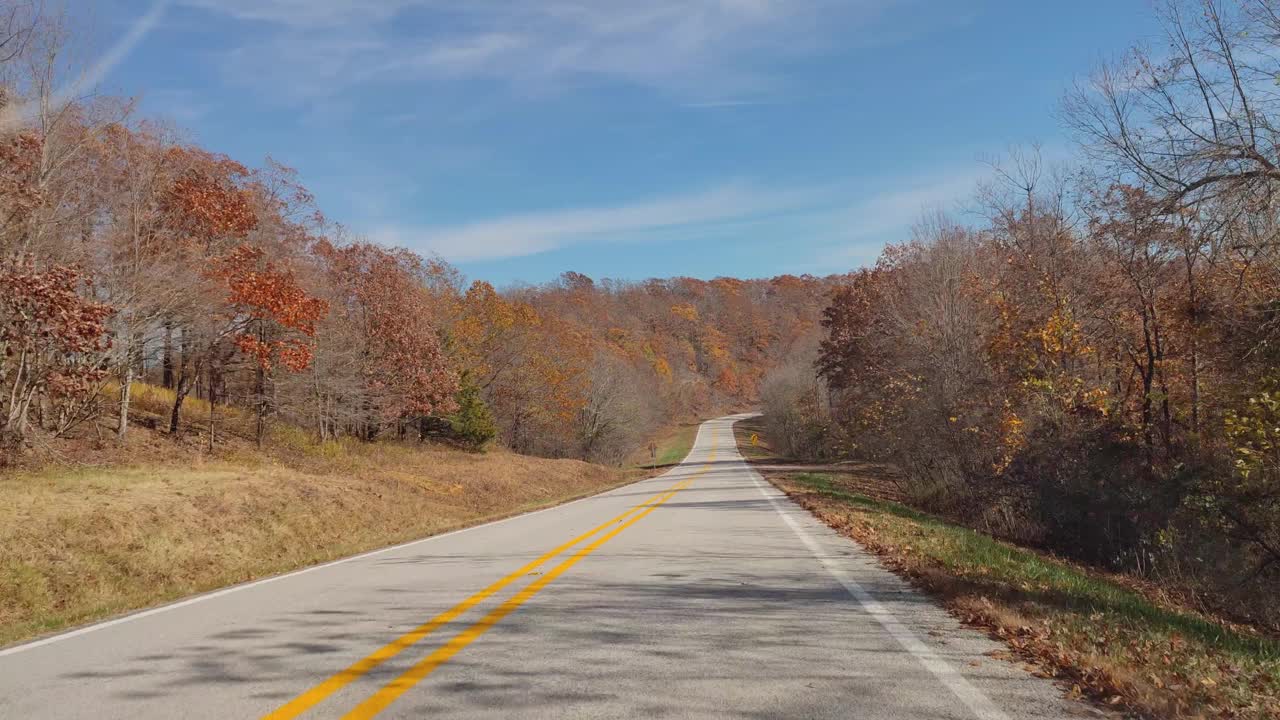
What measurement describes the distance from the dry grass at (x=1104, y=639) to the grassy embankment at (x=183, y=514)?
26.5 feet

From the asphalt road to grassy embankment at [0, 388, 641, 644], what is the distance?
2.32m

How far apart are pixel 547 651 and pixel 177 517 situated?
1124cm

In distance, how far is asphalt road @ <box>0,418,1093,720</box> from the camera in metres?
4.07

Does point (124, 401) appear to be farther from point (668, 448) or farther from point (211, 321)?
point (668, 448)

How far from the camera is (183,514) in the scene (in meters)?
13.7

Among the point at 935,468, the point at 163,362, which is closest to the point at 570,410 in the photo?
the point at 163,362

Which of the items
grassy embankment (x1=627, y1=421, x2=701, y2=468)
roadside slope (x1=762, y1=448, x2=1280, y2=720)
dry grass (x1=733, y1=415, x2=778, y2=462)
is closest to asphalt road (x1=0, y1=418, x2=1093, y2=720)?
roadside slope (x1=762, y1=448, x2=1280, y2=720)

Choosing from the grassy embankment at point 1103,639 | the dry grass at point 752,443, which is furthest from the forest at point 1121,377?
the dry grass at point 752,443

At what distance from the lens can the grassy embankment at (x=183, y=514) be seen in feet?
32.1

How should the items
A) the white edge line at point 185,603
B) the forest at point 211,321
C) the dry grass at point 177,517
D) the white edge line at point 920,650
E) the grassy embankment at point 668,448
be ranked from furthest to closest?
the grassy embankment at point 668,448
the forest at point 211,321
the dry grass at point 177,517
the white edge line at point 185,603
the white edge line at point 920,650

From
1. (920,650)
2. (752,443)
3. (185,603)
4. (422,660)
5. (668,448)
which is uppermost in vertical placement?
(920,650)

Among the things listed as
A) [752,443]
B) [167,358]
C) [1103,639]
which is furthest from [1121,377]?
[752,443]

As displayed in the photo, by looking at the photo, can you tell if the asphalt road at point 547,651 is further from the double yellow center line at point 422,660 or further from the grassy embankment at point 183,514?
the grassy embankment at point 183,514

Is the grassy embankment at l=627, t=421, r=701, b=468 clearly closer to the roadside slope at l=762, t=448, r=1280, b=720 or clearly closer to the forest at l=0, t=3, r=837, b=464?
the forest at l=0, t=3, r=837, b=464
